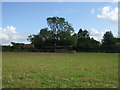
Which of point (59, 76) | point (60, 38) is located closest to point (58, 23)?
point (60, 38)

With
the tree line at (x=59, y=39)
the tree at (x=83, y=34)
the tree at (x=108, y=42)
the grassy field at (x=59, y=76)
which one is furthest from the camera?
the tree at (x=83, y=34)

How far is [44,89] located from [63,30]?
2867 inches

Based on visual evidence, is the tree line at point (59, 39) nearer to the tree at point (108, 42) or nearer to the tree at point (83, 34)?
the tree at point (108, 42)

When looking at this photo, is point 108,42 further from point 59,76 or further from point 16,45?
point 59,76

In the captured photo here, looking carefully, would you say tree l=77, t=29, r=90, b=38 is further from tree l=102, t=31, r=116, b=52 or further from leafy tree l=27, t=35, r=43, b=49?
Result: leafy tree l=27, t=35, r=43, b=49

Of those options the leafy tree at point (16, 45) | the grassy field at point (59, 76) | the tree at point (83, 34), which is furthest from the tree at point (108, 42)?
the grassy field at point (59, 76)

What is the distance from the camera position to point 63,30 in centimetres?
7856

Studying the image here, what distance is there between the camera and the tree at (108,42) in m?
66.5

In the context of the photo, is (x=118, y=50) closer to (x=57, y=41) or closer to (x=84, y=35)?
(x=57, y=41)

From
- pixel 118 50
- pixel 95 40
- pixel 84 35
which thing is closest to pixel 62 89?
pixel 118 50

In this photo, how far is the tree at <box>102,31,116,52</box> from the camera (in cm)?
6652

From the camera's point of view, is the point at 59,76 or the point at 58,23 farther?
the point at 58,23

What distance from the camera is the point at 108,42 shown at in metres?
82.4

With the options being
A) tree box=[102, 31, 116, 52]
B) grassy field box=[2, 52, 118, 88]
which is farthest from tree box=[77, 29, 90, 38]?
grassy field box=[2, 52, 118, 88]
